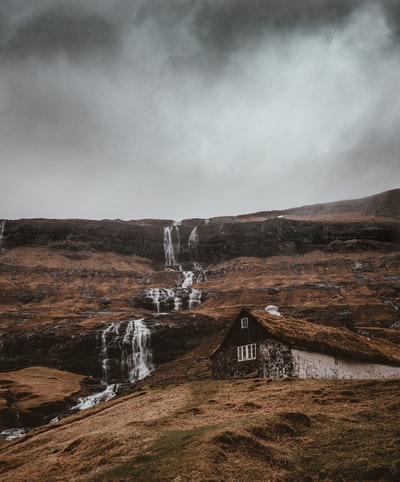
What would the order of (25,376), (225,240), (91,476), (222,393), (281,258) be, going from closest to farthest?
(91,476) → (222,393) → (25,376) → (281,258) → (225,240)

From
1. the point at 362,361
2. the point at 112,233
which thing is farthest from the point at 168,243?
the point at 362,361

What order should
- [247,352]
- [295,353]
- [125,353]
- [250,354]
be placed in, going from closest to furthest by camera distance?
[295,353] → [250,354] → [247,352] → [125,353]

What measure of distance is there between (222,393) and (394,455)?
1668 centimetres

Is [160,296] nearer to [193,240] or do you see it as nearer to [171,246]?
[193,240]

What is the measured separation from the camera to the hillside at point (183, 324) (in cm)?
2050

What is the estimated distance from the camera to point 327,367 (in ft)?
123

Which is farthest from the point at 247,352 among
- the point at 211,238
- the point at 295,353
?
the point at 211,238

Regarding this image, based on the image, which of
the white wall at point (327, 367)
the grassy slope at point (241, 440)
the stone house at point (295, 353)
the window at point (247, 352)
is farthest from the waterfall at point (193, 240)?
the grassy slope at point (241, 440)

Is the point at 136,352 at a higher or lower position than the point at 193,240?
lower

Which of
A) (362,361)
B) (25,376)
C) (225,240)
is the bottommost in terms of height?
(25,376)

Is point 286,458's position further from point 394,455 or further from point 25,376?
point 25,376

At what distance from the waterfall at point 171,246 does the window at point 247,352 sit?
365ft

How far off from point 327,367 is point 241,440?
64.0ft

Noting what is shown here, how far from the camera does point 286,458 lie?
18.2 metres
